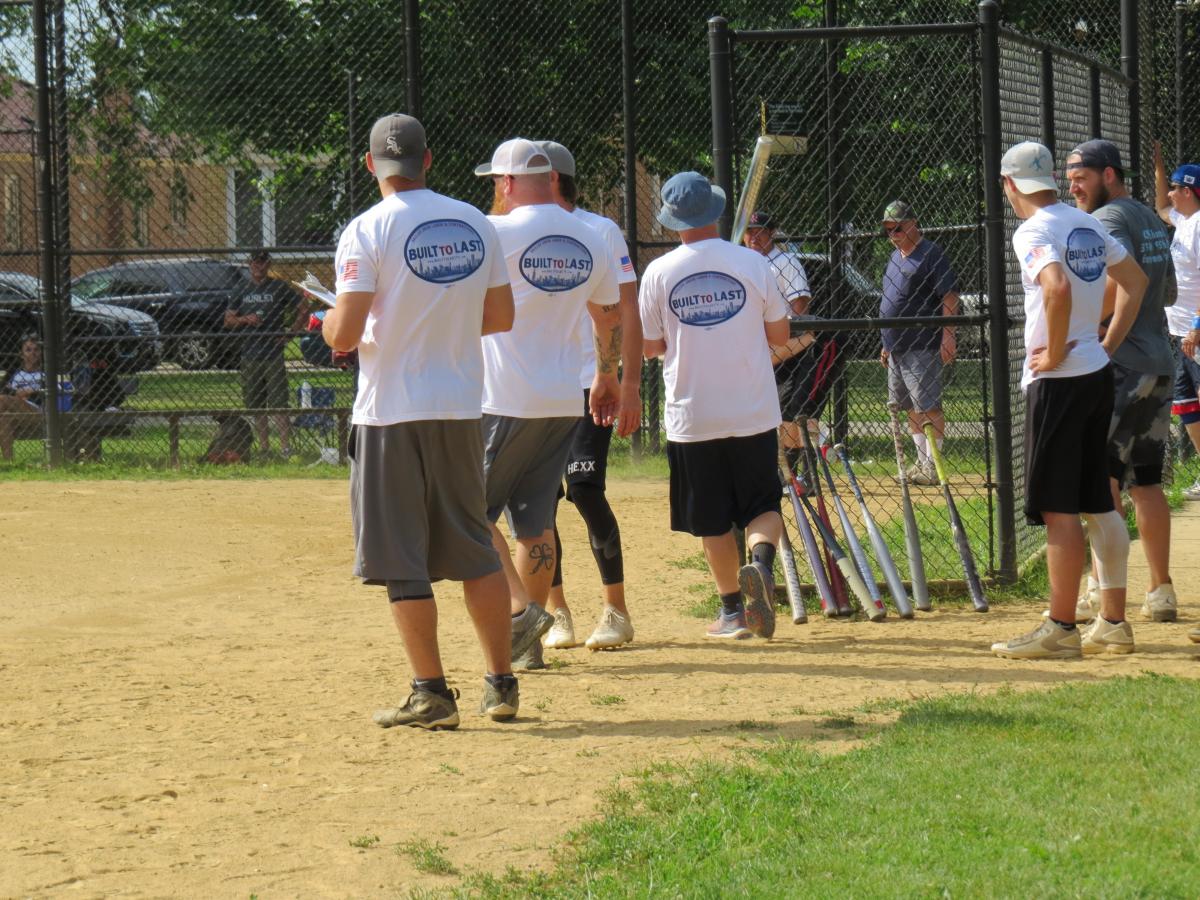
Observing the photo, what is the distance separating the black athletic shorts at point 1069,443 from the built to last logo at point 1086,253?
0.38 m

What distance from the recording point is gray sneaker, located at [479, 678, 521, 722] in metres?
5.68

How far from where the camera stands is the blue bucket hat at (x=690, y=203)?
6758 millimetres

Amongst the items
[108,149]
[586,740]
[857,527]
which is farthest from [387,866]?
[108,149]

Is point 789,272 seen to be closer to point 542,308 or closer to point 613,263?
point 613,263

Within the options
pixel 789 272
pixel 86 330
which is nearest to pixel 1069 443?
pixel 789 272

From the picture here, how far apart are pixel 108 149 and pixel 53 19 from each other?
3.56 ft

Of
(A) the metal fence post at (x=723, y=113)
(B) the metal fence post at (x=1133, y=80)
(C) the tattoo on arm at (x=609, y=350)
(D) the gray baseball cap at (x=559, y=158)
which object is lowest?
(C) the tattoo on arm at (x=609, y=350)

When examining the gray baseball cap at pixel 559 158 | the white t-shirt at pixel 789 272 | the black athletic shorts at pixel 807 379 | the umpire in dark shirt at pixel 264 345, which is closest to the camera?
the gray baseball cap at pixel 559 158

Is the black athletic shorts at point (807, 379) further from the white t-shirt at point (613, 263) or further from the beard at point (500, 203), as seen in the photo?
the beard at point (500, 203)

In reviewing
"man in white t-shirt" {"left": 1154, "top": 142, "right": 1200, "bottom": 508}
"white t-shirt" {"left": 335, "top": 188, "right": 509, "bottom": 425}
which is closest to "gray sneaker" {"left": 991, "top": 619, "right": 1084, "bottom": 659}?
"white t-shirt" {"left": 335, "top": 188, "right": 509, "bottom": 425}

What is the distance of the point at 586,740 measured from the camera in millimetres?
5426

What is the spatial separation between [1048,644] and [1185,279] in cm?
421

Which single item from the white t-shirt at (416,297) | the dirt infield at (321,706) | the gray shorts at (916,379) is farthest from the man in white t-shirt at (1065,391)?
the gray shorts at (916,379)

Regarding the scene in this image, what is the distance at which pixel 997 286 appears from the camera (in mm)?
7840
